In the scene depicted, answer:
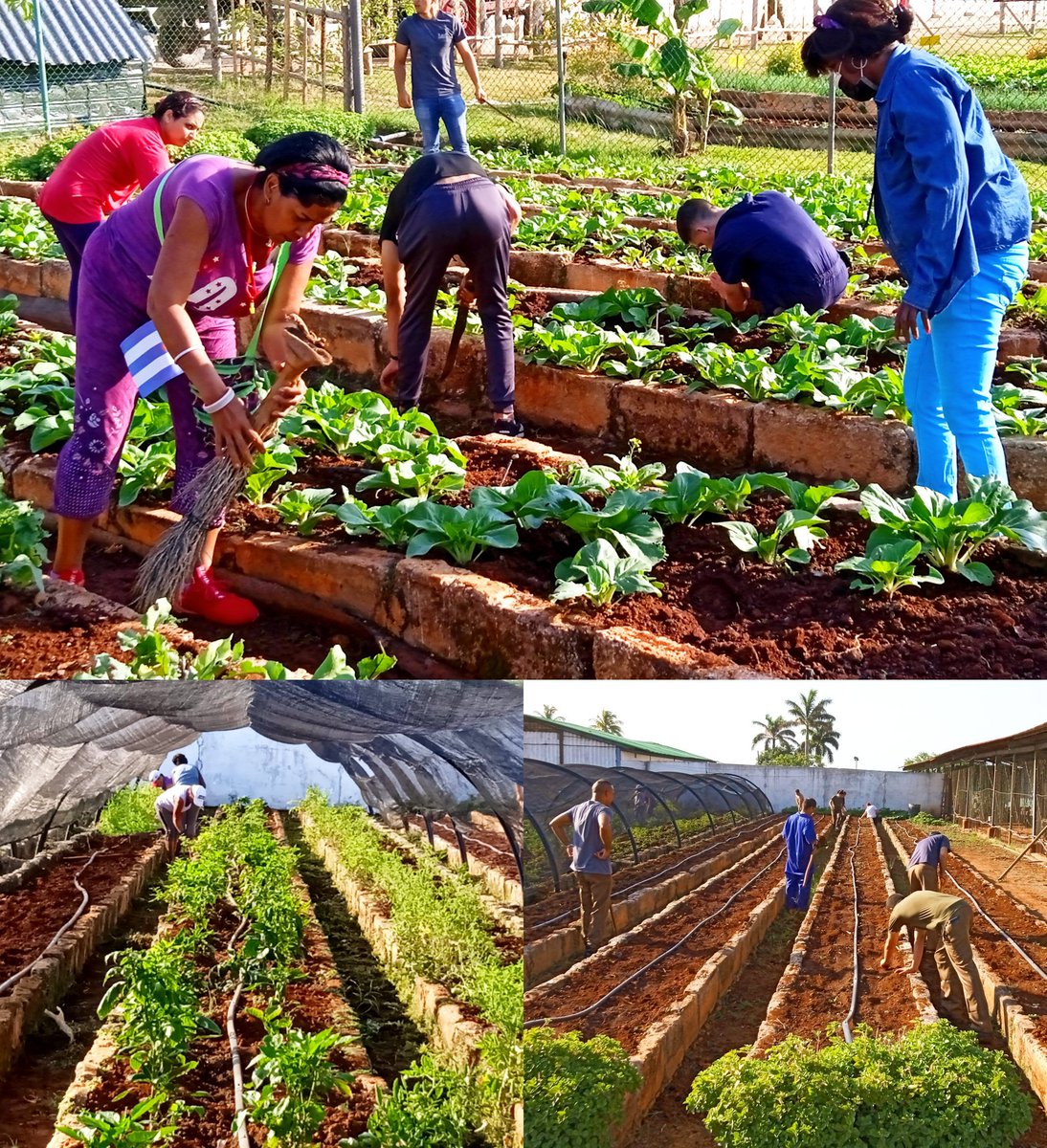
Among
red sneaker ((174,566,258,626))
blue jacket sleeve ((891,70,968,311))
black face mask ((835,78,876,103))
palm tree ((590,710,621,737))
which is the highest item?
black face mask ((835,78,876,103))

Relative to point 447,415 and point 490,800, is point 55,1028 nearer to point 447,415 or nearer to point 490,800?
point 490,800

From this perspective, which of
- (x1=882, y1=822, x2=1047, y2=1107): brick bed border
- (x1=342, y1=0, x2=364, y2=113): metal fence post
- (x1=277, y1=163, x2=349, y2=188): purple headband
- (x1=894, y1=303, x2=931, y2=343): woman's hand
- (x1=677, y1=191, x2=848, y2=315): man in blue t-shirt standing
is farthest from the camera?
(x1=342, y1=0, x2=364, y2=113): metal fence post

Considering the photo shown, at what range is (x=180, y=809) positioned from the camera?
2.27m

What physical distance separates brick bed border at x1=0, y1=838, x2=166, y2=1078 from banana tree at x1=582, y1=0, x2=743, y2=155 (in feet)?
46.8

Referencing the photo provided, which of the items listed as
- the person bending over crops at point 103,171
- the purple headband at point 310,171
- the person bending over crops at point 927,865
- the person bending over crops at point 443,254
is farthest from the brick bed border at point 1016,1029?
the person bending over crops at point 103,171

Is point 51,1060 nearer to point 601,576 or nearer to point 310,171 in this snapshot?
point 601,576

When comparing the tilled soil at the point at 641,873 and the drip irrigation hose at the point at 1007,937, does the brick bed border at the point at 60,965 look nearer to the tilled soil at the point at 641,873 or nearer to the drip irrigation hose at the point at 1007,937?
the tilled soil at the point at 641,873

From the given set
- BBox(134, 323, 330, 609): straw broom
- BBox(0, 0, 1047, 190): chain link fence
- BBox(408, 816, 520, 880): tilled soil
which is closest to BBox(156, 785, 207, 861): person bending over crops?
BBox(408, 816, 520, 880): tilled soil

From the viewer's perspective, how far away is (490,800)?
2227mm

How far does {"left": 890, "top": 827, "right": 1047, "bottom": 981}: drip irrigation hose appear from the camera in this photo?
2.10 metres

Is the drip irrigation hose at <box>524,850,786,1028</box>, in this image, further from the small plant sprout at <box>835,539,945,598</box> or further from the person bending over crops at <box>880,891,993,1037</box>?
the small plant sprout at <box>835,539,945,598</box>

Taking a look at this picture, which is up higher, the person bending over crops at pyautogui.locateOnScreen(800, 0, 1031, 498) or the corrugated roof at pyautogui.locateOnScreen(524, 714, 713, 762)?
the person bending over crops at pyautogui.locateOnScreen(800, 0, 1031, 498)

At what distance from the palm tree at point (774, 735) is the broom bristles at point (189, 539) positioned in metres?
2.08

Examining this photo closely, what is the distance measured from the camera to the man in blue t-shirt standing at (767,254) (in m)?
5.64
